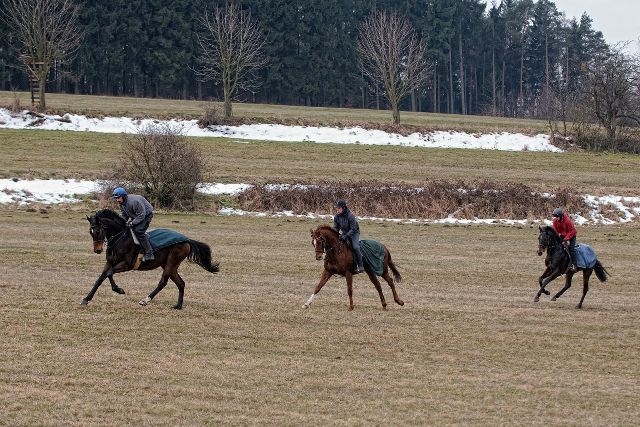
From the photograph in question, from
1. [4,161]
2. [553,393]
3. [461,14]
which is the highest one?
[461,14]

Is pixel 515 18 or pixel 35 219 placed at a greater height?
pixel 515 18

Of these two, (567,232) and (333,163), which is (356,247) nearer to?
(567,232)

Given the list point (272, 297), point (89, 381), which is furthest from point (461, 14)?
point (89, 381)

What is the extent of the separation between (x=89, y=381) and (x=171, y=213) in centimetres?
2802

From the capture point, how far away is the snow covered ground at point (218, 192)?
137 ft

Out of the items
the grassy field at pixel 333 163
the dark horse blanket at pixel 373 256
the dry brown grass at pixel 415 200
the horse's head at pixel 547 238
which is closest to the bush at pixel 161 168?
the dry brown grass at pixel 415 200

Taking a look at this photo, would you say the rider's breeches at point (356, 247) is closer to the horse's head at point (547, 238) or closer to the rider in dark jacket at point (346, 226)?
the rider in dark jacket at point (346, 226)

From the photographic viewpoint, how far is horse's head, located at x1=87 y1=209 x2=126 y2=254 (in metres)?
18.5

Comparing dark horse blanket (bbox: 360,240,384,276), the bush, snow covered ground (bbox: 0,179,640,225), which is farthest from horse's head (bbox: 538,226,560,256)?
the bush

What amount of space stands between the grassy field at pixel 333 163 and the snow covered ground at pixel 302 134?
3.37m

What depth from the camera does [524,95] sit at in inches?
5527

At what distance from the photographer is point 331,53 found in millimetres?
115562

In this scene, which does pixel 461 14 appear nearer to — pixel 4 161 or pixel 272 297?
pixel 4 161

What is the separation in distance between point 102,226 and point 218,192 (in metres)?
26.3
